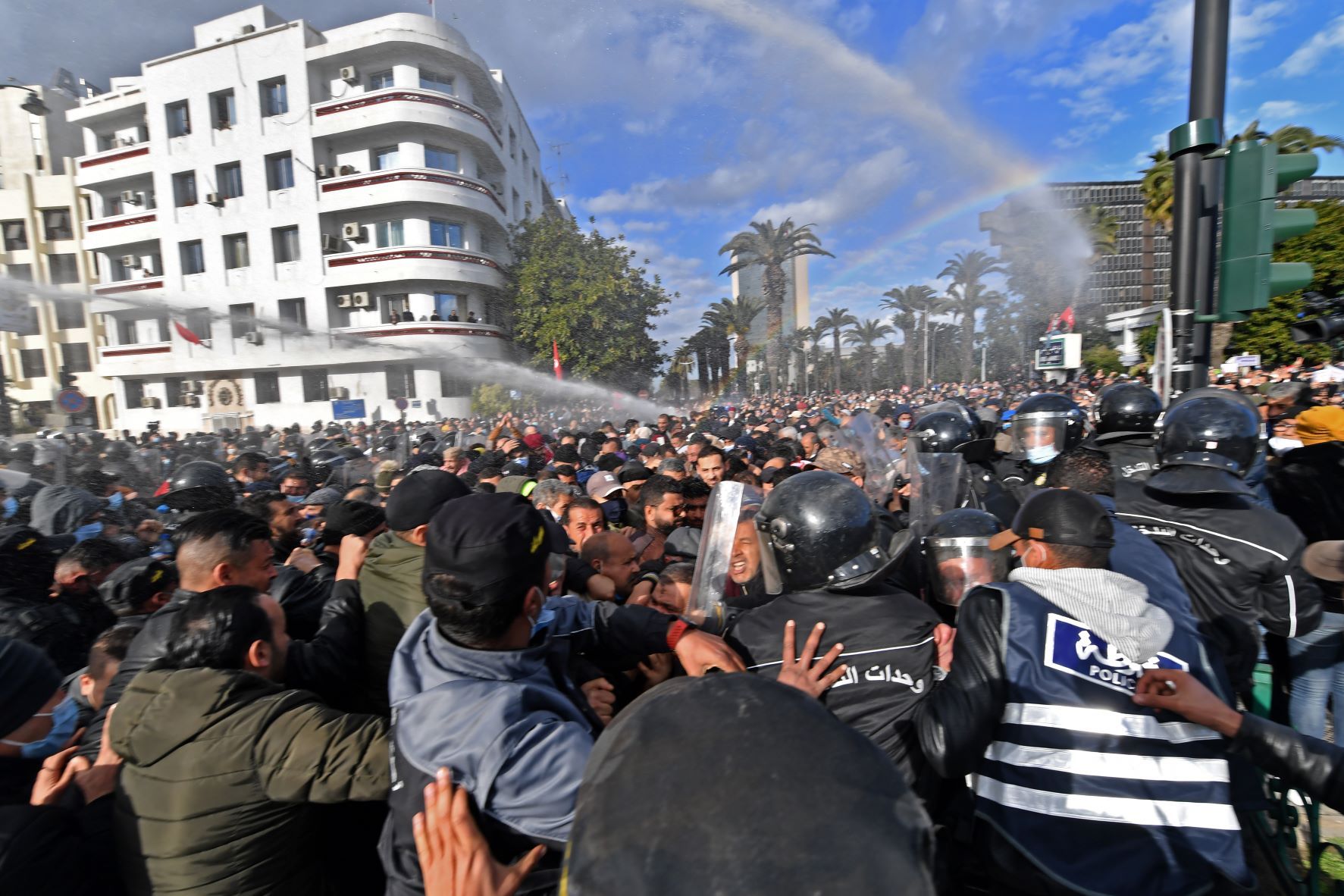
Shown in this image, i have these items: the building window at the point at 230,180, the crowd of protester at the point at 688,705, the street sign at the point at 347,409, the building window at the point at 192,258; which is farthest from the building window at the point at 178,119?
the crowd of protester at the point at 688,705

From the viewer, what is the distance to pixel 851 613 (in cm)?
191

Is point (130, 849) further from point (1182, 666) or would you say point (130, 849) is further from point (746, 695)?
point (1182, 666)

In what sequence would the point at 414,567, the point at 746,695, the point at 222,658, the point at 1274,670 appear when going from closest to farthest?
the point at 746,695 < the point at 222,658 < the point at 414,567 < the point at 1274,670

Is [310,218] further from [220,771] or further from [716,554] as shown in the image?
[220,771]

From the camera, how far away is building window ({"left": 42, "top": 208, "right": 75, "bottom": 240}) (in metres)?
36.2

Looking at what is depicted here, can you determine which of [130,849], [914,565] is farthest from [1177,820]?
[130,849]

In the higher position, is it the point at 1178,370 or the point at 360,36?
the point at 360,36

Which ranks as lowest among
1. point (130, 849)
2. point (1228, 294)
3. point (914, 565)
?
point (130, 849)

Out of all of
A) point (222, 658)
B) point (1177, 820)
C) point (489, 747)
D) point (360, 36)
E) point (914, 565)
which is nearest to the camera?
point (489, 747)

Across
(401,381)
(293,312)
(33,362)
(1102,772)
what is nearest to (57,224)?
(33,362)

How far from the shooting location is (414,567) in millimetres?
2404

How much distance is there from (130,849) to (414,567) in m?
1.04

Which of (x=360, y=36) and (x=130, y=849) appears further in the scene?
(x=360, y=36)

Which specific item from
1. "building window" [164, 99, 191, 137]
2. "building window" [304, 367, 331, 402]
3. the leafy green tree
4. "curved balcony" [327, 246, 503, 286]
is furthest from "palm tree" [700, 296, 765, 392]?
"building window" [164, 99, 191, 137]
